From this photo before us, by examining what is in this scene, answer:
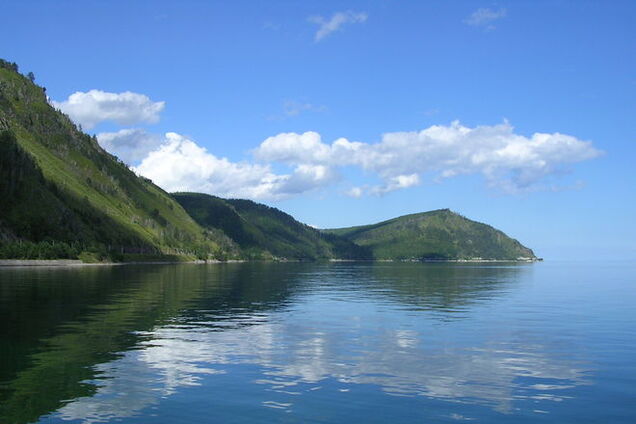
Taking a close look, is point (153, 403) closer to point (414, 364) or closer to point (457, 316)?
point (414, 364)

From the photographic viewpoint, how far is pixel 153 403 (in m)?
30.7

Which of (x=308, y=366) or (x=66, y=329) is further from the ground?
(x=66, y=329)

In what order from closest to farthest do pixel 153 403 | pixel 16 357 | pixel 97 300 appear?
1. pixel 153 403
2. pixel 16 357
3. pixel 97 300

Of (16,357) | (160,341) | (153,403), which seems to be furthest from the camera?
(160,341)

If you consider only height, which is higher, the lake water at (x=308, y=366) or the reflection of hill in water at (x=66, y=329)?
the reflection of hill in water at (x=66, y=329)

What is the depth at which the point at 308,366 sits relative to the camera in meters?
41.4

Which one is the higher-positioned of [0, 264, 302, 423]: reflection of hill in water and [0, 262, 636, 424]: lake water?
[0, 264, 302, 423]: reflection of hill in water

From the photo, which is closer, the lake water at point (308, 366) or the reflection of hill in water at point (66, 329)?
the lake water at point (308, 366)

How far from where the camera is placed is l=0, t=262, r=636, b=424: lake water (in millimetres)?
30016

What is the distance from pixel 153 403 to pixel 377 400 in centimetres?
1164

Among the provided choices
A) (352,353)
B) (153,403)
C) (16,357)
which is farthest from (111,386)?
(352,353)

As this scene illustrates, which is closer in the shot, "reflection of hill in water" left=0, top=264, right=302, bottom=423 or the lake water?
the lake water

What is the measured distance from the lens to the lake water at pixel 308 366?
30.0 meters

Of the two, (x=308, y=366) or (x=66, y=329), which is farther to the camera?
(x=66, y=329)
